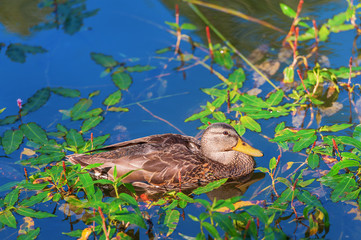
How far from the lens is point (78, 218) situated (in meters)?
4.87

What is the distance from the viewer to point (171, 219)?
4664 mm

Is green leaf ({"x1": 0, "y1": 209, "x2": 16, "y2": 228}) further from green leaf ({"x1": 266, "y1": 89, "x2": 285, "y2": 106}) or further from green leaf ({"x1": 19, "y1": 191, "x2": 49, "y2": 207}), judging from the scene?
green leaf ({"x1": 266, "y1": 89, "x2": 285, "y2": 106})

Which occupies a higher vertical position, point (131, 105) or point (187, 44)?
point (187, 44)

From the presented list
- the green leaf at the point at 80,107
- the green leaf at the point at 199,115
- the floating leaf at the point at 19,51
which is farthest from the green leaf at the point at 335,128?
the floating leaf at the point at 19,51

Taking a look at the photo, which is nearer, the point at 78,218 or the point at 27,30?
the point at 78,218

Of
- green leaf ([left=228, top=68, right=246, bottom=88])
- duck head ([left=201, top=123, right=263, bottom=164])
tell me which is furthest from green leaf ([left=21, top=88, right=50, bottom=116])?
green leaf ([left=228, top=68, right=246, bottom=88])

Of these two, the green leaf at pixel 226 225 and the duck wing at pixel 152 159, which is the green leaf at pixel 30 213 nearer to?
the duck wing at pixel 152 159

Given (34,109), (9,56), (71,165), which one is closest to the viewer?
(71,165)

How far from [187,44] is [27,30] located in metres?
2.84

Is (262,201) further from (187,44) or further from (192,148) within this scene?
(187,44)

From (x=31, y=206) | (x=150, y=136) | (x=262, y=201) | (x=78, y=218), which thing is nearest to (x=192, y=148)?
(x=150, y=136)

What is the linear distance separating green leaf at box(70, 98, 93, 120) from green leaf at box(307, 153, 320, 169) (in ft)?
9.75

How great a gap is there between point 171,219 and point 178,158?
3.05 feet

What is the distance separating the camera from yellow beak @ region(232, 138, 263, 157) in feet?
17.9
